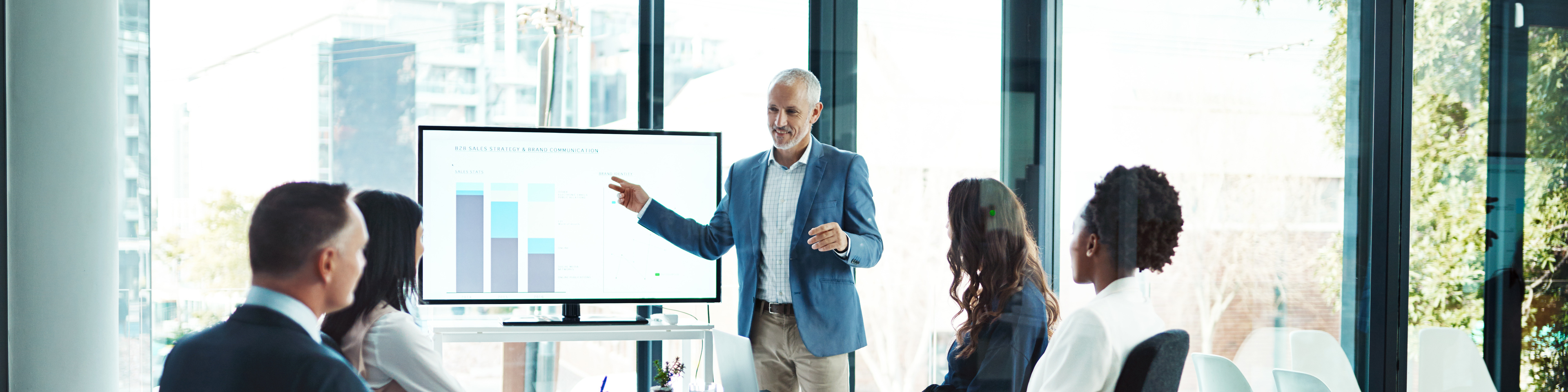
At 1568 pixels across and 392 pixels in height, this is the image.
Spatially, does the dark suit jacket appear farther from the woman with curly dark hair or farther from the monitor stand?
the woman with curly dark hair

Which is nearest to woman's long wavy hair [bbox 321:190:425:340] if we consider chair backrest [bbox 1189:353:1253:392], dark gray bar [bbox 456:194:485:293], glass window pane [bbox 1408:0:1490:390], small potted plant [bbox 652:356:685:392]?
dark gray bar [bbox 456:194:485:293]

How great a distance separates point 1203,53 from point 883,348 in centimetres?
162

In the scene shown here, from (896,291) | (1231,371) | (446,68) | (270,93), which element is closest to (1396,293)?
(1231,371)

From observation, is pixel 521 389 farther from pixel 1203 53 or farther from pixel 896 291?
pixel 1203 53

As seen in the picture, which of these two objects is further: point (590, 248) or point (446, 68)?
point (446, 68)

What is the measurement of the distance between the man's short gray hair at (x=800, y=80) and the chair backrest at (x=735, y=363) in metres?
0.86

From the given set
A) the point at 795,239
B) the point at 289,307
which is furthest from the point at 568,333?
the point at 289,307

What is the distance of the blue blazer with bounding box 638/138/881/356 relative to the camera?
2734 mm

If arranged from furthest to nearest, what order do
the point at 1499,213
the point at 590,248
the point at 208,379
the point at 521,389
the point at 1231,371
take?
the point at 521,389 → the point at 590,248 → the point at 1231,371 → the point at 1499,213 → the point at 208,379

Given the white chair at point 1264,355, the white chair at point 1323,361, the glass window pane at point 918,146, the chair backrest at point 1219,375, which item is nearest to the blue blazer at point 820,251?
the glass window pane at point 918,146

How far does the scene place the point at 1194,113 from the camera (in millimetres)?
2428

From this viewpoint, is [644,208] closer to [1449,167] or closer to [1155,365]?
[1155,365]

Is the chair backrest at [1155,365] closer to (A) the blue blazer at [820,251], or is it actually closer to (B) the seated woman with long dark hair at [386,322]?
(A) the blue blazer at [820,251]

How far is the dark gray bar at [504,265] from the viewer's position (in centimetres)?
279
